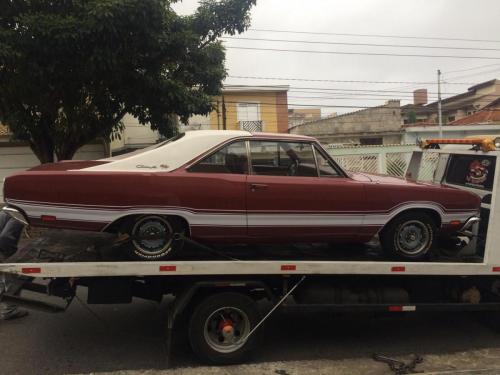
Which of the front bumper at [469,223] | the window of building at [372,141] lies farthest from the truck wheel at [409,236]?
the window of building at [372,141]

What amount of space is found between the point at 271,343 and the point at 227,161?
1.90 metres

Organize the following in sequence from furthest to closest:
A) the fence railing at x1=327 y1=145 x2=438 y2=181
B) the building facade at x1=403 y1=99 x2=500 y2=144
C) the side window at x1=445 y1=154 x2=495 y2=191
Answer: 1. the building facade at x1=403 y1=99 x2=500 y2=144
2. the fence railing at x1=327 y1=145 x2=438 y2=181
3. the side window at x1=445 y1=154 x2=495 y2=191

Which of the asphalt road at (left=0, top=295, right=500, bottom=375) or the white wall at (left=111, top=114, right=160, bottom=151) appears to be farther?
the white wall at (left=111, top=114, right=160, bottom=151)

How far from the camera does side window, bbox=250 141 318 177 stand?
191 inches

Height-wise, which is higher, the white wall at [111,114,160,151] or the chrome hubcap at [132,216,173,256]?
the white wall at [111,114,160,151]

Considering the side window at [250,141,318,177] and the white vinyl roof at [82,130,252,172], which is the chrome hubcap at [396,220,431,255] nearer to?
the side window at [250,141,318,177]

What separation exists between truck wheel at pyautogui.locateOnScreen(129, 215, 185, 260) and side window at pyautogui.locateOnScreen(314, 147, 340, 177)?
148cm

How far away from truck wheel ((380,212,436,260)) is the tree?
16.4ft

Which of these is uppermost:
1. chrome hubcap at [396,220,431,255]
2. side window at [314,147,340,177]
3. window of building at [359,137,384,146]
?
window of building at [359,137,384,146]

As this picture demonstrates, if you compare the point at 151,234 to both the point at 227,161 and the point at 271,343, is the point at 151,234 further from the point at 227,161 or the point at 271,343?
the point at 271,343

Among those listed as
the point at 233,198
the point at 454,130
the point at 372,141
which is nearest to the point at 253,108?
the point at 372,141

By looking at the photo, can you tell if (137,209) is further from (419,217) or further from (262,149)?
(419,217)

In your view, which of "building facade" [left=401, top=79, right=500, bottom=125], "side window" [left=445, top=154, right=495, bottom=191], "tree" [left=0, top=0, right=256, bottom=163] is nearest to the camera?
"side window" [left=445, top=154, right=495, bottom=191]

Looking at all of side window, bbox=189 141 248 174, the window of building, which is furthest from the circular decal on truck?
the window of building
